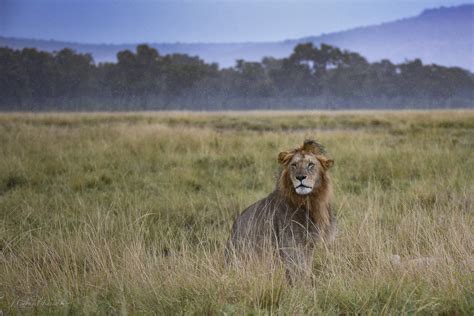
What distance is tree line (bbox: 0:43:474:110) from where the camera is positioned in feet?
224

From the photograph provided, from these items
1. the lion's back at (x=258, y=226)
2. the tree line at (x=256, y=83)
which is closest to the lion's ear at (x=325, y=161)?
the lion's back at (x=258, y=226)

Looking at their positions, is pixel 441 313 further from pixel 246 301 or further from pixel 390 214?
pixel 390 214

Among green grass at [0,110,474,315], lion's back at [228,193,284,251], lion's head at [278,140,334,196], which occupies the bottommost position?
green grass at [0,110,474,315]

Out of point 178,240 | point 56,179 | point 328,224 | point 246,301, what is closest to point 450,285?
point 328,224

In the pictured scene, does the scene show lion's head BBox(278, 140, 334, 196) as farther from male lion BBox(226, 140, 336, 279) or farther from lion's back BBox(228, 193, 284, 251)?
lion's back BBox(228, 193, 284, 251)

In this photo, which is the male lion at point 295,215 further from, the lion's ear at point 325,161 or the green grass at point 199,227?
the green grass at point 199,227

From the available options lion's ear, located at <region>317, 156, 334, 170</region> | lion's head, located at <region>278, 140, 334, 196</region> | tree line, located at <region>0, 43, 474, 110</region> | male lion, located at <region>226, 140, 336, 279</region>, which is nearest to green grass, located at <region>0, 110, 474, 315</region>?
male lion, located at <region>226, 140, 336, 279</region>

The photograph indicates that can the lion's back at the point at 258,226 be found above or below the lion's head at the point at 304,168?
below

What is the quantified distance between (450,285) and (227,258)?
1.61 m

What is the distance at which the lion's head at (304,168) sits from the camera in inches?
144

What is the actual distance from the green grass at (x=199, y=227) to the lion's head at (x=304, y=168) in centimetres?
59

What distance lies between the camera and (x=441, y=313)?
3.21 meters

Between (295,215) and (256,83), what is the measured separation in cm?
7640

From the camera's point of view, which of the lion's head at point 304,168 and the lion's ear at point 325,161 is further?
the lion's ear at point 325,161
